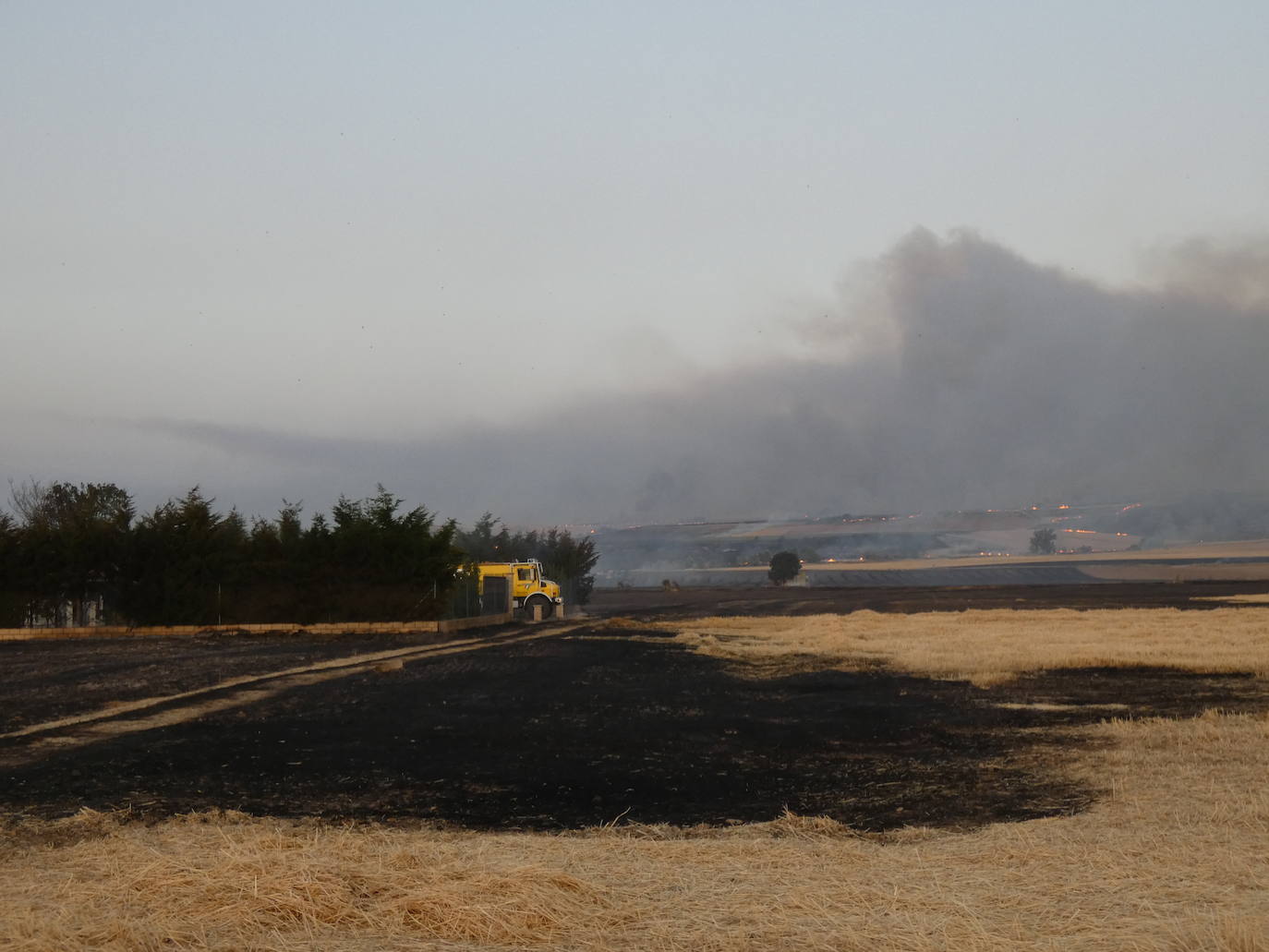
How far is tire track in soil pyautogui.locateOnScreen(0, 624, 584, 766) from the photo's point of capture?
45.5 feet

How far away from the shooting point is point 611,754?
517 inches

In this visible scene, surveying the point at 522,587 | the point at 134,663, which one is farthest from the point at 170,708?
the point at 522,587

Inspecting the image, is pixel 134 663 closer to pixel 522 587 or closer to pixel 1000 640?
pixel 1000 640

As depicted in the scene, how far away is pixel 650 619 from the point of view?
50.0 m

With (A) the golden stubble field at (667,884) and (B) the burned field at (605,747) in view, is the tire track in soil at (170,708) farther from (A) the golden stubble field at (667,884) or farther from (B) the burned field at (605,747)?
(A) the golden stubble field at (667,884)

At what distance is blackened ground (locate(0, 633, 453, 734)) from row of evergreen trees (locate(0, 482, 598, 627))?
1.77 meters

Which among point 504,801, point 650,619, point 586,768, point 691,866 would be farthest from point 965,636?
point 691,866

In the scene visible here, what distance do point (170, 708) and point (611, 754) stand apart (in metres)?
7.66

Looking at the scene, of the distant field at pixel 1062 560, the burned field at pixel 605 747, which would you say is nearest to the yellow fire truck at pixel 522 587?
the burned field at pixel 605 747

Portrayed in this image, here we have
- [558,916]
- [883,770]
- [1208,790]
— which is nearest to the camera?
[558,916]

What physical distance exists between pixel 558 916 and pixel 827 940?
4.07 feet

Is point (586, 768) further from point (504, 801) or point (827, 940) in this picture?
point (827, 940)

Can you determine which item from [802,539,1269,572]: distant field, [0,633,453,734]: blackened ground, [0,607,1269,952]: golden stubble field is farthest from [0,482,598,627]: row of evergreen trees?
[802,539,1269,572]: distant field

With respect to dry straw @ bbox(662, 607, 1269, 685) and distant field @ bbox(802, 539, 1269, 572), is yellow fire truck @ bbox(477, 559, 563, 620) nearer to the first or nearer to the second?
dry straw @ bbox(662, 607, 1269, 685)
